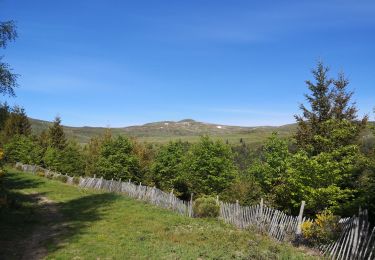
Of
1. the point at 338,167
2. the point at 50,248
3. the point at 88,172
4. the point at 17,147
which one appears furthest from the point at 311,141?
the point at 17,147

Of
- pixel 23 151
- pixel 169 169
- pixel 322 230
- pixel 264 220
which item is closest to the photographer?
pixel 322 230

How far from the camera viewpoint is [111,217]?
23797 millimetres

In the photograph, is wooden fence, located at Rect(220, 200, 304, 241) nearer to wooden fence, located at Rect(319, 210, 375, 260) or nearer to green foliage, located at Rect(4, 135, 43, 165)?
wooden fence, located at Rect(319, 210, 375, 260)

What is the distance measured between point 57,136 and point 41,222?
56594 millimetres

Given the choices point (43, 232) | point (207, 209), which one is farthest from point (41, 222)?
point (207, 209)

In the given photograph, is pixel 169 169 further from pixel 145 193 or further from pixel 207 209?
pixel 207 209

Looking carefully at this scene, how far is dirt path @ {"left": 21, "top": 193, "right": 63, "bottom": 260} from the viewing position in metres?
15.3

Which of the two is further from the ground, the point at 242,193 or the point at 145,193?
the point at 145,193

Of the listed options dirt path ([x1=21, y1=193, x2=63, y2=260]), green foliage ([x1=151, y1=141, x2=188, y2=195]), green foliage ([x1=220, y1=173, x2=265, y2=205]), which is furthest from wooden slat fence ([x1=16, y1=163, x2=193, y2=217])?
green foliage ([x1=151, y1=141, x2=188, y2=195])

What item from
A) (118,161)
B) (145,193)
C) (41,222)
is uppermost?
(118,161)

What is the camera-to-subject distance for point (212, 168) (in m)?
43.0

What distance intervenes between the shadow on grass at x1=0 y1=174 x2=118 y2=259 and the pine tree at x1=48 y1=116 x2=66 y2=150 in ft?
143

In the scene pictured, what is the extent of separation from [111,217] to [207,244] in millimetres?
8986

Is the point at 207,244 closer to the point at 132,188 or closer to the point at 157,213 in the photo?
the point at 157,213
